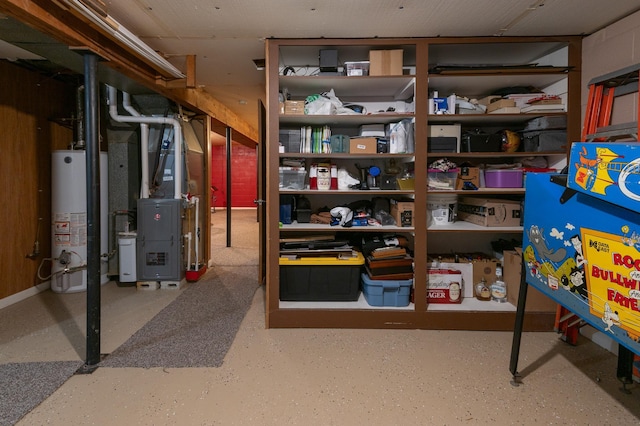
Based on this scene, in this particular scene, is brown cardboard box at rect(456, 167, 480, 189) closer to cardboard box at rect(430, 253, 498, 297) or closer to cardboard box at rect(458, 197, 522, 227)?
cardboard box at rect(458, 197, 522, 227)

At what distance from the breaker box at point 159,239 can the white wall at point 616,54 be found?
13.0 feet

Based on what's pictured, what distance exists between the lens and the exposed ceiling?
216 centimetres

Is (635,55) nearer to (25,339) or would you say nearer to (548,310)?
(548,310)

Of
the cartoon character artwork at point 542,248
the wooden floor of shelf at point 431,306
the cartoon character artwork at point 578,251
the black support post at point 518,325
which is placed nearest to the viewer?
the cartoon character artwork at point 578,251

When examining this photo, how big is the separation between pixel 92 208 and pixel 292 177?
1.46 m

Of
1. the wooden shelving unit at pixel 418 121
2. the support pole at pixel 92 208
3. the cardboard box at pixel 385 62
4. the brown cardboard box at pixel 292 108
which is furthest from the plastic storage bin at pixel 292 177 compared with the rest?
the support pole at pixel 92 208

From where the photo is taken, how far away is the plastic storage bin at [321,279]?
287 cm

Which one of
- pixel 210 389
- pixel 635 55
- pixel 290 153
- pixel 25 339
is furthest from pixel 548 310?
pixel 25 339

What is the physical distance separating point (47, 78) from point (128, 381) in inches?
133

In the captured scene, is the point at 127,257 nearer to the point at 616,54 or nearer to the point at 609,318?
the point at 609,318

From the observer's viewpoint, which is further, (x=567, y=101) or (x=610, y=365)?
(x=567, y=101)

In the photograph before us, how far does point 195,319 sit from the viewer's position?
2971mm

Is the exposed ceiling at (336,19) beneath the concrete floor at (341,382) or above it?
above

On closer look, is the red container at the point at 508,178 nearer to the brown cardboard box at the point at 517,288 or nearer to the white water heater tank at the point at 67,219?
the brown cardboard box at the point at 517,288
